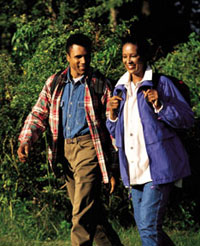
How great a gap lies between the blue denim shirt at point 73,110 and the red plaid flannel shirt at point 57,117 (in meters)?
0.05

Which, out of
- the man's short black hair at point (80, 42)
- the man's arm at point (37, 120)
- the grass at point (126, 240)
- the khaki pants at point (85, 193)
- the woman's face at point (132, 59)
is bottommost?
the grass at point (126, 240)

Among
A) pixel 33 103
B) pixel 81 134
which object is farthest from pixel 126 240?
pixel 33 103

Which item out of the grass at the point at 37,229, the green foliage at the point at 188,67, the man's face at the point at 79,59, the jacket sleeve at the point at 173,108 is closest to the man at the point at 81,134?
the man's face at the point at 79,59

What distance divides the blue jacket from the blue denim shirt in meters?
0.83

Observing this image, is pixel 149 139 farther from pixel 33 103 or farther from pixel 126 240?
pixel 33 103

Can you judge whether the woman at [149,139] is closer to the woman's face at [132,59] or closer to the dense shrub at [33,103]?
the woman's face at [132,59]

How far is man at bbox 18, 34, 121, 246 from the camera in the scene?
4.89 m

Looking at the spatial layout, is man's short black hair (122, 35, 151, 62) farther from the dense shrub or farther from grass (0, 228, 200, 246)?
grass (0, 228, 200, 246)

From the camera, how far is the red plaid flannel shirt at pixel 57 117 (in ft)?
16.1

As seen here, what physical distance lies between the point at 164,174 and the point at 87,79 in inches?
52.8

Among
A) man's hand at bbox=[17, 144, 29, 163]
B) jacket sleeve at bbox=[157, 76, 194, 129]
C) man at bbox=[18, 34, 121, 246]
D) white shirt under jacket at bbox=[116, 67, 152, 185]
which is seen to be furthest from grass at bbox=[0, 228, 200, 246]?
jacket sleeve at bbox=[157, 76, 194, 129]

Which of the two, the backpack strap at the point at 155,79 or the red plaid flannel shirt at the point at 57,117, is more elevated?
the backpack strap at the point at 155,79

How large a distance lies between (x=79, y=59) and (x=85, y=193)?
1228 mm

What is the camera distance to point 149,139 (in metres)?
4.16
